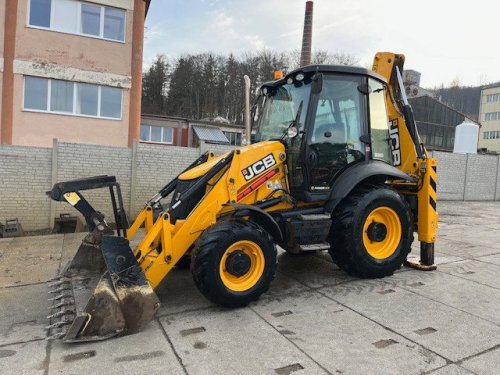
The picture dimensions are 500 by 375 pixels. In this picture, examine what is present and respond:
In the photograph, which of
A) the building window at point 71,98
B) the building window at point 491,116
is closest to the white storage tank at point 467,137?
the building window at point 71,98

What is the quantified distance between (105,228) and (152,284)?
94cm

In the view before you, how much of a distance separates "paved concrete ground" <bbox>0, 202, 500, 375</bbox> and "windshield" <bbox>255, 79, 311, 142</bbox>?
6.26 feet

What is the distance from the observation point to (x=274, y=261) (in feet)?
14.3

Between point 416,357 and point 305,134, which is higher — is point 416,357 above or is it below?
below

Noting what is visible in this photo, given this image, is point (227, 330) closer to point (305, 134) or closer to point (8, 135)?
point (305, 134)

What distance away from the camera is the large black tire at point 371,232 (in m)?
5.00

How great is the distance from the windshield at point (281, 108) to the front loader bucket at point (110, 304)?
246 cm

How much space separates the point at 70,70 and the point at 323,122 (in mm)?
11455

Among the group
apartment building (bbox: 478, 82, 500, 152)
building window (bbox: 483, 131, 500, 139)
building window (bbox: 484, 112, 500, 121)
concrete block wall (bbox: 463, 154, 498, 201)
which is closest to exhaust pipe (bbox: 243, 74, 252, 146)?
concrete block wall (bbox: 463, 154, 498, 201)

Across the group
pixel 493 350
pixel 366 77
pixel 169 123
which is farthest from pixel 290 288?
pixel 169 123

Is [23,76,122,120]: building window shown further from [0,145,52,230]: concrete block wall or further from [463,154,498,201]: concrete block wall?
[463,154,498,201]: concrete block wall

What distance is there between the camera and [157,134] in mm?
27422

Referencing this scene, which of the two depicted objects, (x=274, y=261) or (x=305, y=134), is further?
(x=305, y=134)

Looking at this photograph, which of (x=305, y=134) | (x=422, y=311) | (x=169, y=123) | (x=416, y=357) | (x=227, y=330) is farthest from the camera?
(x=169, y=123)
